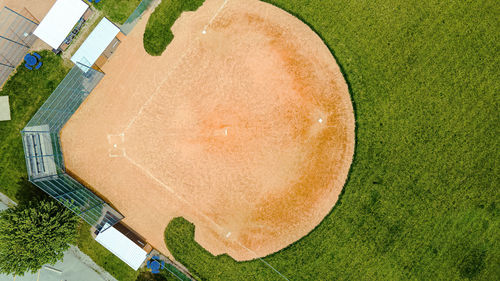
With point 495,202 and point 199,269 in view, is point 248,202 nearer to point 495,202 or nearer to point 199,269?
point 199,269

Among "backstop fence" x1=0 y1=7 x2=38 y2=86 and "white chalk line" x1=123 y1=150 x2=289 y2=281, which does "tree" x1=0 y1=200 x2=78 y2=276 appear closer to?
"white chalk line" x1=123 y1=150 x2=289 y2=281

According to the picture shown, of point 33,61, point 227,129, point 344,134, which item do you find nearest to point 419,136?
point 344,134

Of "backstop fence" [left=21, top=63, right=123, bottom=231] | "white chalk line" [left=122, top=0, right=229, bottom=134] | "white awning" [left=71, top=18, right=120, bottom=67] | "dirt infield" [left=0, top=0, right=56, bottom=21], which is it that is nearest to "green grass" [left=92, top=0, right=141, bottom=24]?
"white awning" [left=71, top=18, right=120, bottom=67]

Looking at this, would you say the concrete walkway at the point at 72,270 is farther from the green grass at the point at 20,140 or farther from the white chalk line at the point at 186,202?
the white chalk line at the point at 186,202

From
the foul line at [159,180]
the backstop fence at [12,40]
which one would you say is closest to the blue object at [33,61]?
the backstop fence at [12,40]

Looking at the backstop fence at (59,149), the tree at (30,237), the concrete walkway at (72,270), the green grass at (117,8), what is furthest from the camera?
the concrete walkway at (72,270)

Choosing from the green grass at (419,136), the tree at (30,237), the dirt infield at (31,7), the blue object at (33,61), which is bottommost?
the green grass at (419,136)

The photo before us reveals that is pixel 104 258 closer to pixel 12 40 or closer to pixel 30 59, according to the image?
pixel 30 59
